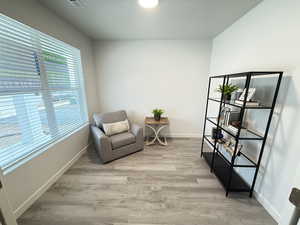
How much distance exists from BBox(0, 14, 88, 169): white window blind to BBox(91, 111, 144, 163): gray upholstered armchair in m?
0.52

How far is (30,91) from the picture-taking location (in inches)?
59.8

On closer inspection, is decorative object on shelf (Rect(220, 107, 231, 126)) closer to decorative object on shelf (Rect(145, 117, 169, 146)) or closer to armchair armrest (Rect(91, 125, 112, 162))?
decorative object on shelf (Rect(145, 117, 169, 146))

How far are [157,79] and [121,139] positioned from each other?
171 centimetres

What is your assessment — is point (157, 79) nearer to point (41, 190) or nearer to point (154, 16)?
point (154, 16)

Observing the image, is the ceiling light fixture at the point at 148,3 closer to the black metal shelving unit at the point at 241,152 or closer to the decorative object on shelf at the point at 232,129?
the black metal shelving unit at the point at 241,152

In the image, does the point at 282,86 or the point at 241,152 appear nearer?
the point at 282,86

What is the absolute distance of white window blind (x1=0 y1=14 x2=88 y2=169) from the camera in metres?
1.28

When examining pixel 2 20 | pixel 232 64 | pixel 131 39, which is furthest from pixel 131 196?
pixel 131 39

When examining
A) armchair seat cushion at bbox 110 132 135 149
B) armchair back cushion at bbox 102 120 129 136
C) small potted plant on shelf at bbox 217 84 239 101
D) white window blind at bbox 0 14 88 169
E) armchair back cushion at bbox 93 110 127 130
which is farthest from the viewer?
armchair back cushion at bbox 93 110 127 130

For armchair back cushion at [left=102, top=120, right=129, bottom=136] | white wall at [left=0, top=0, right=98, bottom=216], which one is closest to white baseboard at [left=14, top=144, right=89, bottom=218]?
white wall at [left=0, top=0, right=98, bottom=216]

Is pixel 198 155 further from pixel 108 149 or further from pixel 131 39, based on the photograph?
pixel 131 39

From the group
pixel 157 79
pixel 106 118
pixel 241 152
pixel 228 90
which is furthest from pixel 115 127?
pixel 241 152

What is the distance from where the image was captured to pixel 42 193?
5.26 ft

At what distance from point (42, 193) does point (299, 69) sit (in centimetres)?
323
